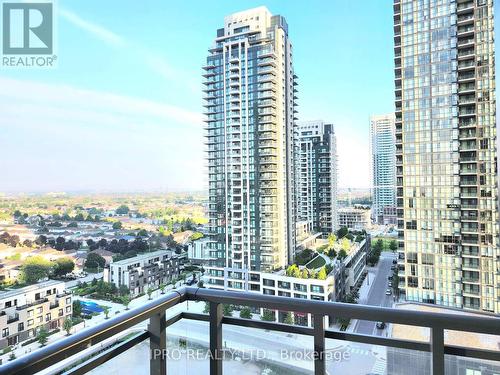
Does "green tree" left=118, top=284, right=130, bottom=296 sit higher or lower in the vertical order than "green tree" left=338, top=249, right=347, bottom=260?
higher

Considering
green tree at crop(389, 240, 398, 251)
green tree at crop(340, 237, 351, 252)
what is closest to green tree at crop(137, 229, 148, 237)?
green tree at crop(389, 240, 398, 251)

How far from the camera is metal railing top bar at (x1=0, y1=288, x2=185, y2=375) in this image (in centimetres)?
64

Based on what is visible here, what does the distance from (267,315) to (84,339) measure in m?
0.50

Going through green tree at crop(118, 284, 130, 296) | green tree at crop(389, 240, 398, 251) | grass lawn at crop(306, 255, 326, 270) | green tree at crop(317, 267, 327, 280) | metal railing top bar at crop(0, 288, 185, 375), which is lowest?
grass lawn at crop(306, 255, 326, 270)

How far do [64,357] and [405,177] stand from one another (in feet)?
17.3

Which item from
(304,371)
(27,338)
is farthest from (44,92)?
(304,371)

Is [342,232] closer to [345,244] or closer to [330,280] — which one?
[345,244]

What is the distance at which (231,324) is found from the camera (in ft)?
3.57

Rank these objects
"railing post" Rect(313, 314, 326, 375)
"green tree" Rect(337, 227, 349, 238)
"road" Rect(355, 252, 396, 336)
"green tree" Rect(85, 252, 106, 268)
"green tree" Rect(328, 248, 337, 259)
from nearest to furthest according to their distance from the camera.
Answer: "railing post" Rect(313, 314, 326, 375) → "green tree" Rect(85, 252, 106, 268) → "road" Rect(355, 252, 396, 336) → "green tree" Rect(337, 227, 349, 238) → "green tree" Rect(328, 248, 337, 259)

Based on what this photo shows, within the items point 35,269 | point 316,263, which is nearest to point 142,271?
point 35,269

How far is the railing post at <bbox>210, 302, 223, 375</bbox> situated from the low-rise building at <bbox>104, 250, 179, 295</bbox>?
743 millimetres

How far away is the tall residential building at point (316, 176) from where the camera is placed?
6.19 meters

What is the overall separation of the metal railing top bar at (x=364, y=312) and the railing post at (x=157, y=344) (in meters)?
0.15

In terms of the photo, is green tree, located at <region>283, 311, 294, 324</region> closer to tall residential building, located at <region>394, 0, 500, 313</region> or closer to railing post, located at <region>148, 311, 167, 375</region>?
railing post, located at <region>148, 311, 167, 375</region>
